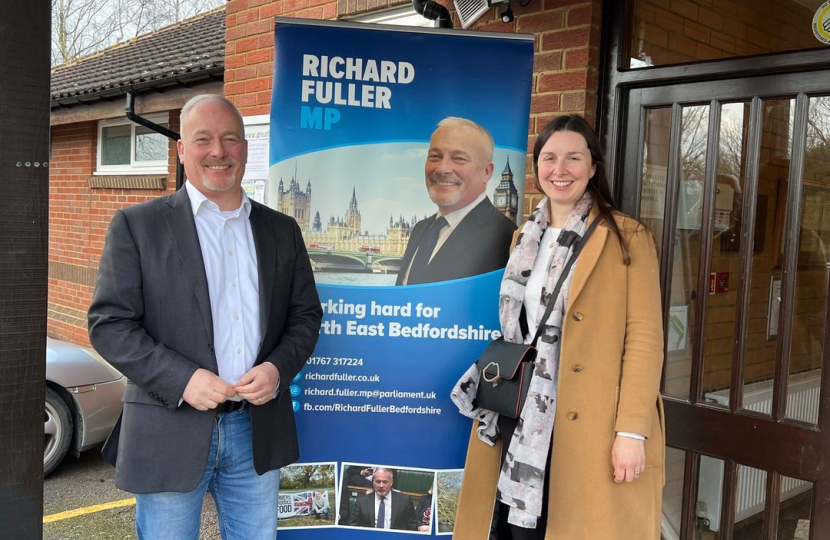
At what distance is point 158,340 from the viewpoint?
221cm

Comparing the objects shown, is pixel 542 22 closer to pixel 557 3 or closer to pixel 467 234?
pixel 557 3

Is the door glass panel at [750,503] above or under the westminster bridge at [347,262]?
under

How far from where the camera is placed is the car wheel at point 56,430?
15.8 feet

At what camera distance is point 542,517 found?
2.38m

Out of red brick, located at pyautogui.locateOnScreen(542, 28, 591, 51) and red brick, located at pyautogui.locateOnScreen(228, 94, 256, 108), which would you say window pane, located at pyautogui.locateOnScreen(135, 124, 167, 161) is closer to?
red brick, located at pyautogui.locateOnScreen(228, 94, 256, 108)

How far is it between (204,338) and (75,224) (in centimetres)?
834

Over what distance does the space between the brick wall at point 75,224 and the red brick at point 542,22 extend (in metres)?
6.59

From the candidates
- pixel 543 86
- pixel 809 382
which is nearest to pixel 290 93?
pixel 543 86

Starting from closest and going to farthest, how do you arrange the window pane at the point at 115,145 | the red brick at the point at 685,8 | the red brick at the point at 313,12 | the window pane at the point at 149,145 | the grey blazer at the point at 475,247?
the grey blazer at the point at 475,247, the red brick at the point at 685,8, the red brick at the point at 313,12, the window pane at the point at 149,145, the window pane at the point at 115,145

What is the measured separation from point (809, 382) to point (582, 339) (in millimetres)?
1057

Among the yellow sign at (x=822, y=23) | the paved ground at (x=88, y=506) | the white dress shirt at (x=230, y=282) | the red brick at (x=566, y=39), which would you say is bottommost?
the paved ground at (x=88, y=506)

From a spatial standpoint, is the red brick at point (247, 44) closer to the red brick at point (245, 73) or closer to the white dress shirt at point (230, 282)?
the red brick at point (245, 73)

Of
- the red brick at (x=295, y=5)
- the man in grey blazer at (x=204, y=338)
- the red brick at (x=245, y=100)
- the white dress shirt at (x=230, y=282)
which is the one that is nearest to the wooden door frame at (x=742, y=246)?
the man in grey blazer at (x=204, y=338)

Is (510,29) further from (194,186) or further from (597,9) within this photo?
(194,186)
